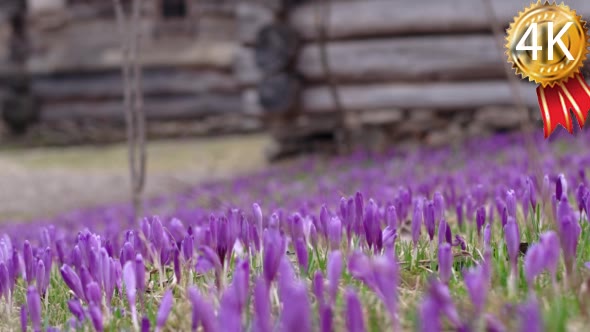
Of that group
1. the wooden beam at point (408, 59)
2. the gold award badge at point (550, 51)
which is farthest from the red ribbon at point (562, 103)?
the wooden beam at point (408, 59)

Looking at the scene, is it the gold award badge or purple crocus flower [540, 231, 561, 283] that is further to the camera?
the gold award badge

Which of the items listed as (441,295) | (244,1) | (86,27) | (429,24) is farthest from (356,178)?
(86,27)

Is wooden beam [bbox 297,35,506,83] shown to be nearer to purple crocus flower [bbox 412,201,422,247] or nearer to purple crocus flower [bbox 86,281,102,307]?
purple crocus flower [bbox 412,201,422,247]

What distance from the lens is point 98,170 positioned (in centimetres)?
1236

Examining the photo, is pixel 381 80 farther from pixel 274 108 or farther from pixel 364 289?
pixel 364 289

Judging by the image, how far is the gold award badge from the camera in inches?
89.1

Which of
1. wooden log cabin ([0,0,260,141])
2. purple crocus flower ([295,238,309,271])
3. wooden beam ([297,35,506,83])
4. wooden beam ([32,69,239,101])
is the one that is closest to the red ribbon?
purple crocus flower ([295,238,309,271])

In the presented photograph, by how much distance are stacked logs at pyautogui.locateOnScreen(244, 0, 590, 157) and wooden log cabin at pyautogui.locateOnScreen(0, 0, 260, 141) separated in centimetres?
450

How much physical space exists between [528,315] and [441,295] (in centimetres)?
13

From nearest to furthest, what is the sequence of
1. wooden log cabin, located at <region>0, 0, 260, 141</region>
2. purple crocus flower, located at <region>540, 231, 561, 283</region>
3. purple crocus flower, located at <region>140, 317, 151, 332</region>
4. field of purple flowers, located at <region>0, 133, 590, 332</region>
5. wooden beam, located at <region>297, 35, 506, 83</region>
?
field of purple flowers, located at <region>0, 133, 590, 332</region>
purple crocus flower, located at <region>540, 231, 561, 283</region>
purple crocus flower, located at <region>140, 317, 151, 332</region>
wooden beam, located at <region>297, 35, 506, 83</region>
wooden log cabin, located at <region>0, 0, 260, 141</region>

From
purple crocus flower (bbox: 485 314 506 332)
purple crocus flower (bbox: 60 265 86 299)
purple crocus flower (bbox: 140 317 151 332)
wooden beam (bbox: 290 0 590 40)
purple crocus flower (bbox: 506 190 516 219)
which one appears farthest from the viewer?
wooden beam (bbox: 290 0 590 40)

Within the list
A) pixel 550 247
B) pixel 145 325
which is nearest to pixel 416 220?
pixel 550 247

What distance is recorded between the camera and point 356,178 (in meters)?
6.83

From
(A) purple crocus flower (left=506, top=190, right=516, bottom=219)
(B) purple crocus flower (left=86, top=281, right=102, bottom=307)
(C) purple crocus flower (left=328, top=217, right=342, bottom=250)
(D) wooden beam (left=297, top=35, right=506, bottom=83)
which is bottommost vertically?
(B) purple crocus flower (left=86, top=281, right=102, bottom=307)
